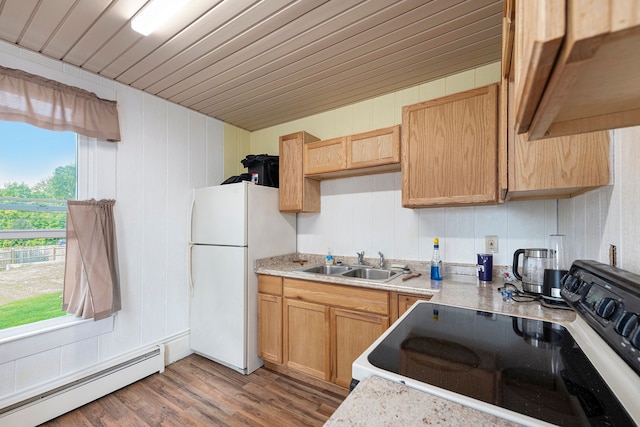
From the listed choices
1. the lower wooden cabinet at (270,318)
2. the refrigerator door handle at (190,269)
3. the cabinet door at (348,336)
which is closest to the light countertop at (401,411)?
the cabinet door at (348,336)

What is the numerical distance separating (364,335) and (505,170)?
4.46 feet

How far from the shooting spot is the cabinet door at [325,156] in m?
2.38

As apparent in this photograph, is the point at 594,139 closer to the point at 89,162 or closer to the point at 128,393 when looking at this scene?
the point at 89,162

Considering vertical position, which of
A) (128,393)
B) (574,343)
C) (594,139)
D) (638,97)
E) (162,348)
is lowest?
(128,393)

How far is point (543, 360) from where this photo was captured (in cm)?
75

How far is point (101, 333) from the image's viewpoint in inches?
84.4

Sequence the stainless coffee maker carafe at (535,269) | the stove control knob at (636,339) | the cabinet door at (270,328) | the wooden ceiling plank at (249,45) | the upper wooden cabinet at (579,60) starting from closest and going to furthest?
1. the upper wooden cabinet at (579,60)
2. the stove control knob at (636,339)
3. the stainless coffee maker carafe at (535,269)
4. the wooden ceiling plank at (249,45)
5. the cabinet door at (270,328)

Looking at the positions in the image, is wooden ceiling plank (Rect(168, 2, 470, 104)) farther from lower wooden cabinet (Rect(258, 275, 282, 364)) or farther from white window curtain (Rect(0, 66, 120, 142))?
lower wooden cabinet (Rect(258, 275, 282, 364))

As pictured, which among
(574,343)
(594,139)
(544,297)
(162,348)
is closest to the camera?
(574,343)

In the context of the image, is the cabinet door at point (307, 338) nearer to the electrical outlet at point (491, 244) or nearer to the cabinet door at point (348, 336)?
the cabinet door at point (348, 336)

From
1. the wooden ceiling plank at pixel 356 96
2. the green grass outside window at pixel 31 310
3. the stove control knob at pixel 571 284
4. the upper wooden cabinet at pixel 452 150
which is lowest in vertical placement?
the green grass outside window at pixel 31 310

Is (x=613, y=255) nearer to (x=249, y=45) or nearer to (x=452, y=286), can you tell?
(x=452, y=286)

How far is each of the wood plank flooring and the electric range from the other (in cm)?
139

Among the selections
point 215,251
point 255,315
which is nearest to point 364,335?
point 255,315
